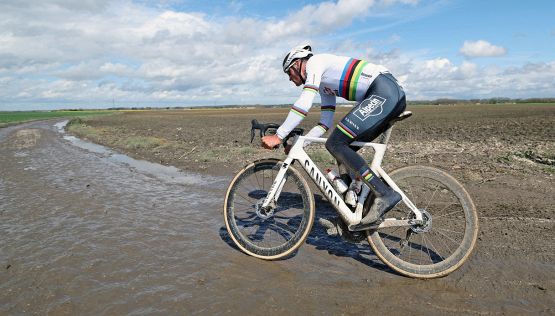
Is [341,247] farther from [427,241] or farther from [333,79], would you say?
[333,79]

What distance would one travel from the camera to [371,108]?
4.13 meters

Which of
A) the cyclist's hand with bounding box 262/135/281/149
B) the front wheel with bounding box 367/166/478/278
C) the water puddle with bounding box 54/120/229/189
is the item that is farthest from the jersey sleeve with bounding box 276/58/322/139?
the water puddle with bounding box 54/120/229/189

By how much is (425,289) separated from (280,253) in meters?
1.66

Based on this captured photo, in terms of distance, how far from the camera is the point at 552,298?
3.54 m

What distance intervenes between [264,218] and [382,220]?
158 centimetres

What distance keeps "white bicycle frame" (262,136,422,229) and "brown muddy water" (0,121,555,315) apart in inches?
22.9

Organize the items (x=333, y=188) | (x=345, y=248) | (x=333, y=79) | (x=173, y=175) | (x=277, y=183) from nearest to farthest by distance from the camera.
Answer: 1. (x=333, y=79)
2. (x=333, y=188)
3. (x=277, y=183)
4. (x=345, y=248)
5. (x=173, y=175)

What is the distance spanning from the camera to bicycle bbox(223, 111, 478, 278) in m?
4.13

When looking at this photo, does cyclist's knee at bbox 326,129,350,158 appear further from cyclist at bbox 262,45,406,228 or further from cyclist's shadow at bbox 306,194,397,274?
cyclist's shadow at bbox 306,194,397,274

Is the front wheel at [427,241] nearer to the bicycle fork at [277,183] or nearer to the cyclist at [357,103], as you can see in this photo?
the cyclist at [357,103]

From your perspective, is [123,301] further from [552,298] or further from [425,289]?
[552,298]

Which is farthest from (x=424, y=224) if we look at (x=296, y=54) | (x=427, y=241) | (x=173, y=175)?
(x=173, y=175)

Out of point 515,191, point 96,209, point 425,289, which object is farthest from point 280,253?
point 515,191

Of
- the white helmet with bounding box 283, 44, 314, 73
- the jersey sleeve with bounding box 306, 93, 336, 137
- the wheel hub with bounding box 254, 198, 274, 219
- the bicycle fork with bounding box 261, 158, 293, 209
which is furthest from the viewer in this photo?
the jersey sleeve with bounding box 306, 93, 336, 137
